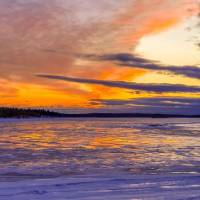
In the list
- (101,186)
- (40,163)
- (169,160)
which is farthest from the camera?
(169,160)

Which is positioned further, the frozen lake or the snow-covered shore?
the frozen lake

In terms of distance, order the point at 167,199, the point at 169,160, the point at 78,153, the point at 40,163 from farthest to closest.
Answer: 1. the point at 78,153
2. the point at 169,160
3. the point at 40,163
4. the point at 167,199

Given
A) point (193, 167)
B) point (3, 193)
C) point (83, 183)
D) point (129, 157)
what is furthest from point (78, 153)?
point (3, 193)

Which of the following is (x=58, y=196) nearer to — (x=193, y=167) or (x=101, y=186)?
(x=101, y=186)

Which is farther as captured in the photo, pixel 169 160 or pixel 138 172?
pixel 169 160

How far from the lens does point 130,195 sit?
8133 mm

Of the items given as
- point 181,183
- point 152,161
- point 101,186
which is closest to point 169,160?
point 152,161

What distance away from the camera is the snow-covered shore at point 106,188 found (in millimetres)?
7942

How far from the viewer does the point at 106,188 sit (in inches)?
350

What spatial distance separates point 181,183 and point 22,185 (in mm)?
3592

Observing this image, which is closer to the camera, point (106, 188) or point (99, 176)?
point (106, 188)

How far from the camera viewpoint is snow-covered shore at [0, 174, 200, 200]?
313 inches

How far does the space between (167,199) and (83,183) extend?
2423mm

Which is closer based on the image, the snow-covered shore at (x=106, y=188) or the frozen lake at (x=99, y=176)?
the snow-covered shore at (x=106, y=188)
